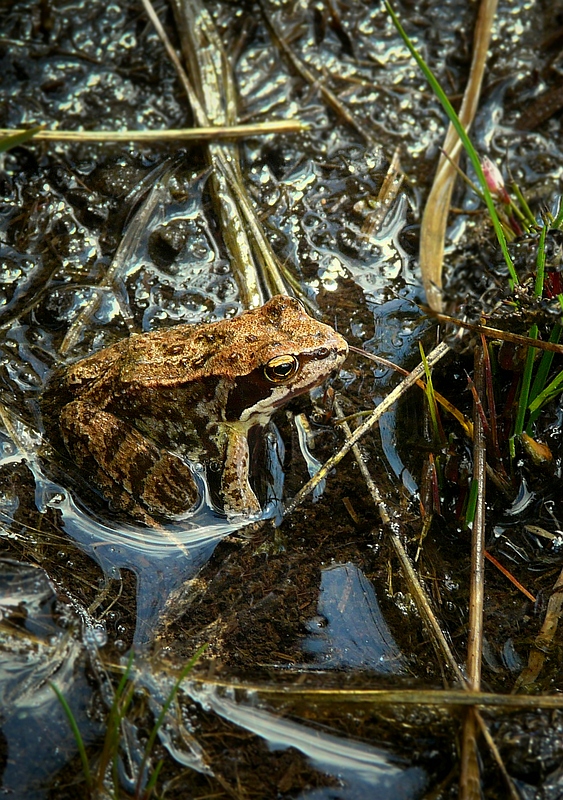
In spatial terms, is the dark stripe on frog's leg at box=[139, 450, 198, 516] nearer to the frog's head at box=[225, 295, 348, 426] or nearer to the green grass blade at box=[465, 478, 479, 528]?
the frog's head at box=[225, 295, 348, 426]

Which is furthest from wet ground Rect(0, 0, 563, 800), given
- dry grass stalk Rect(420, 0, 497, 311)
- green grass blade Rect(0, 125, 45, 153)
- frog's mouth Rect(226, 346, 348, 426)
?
green grass blade Rect(0, 125, 45, 153)

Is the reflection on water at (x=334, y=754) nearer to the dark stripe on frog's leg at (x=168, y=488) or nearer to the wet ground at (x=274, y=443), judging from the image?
the wet ground at (x=274, y=443)

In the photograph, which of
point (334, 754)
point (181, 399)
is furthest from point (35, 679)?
point (181, 399)

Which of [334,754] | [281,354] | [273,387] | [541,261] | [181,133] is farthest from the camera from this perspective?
[181,133]

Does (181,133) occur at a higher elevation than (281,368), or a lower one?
higher

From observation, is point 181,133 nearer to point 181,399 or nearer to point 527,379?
point 181,399

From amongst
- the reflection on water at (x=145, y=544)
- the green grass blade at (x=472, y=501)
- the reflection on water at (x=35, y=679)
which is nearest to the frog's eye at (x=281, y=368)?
the reflection on water at (x=145, y=544)

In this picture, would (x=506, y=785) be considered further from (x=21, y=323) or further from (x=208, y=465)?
(x=21, y=323)
